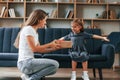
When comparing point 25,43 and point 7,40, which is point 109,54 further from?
point 7,40

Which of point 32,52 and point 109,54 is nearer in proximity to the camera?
point 32,52

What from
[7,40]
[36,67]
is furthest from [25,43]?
[7,40]

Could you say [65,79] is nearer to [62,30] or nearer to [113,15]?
[62,30]

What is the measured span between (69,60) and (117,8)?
2.84 meters

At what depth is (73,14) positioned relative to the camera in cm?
598

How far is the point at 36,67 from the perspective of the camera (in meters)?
2.79

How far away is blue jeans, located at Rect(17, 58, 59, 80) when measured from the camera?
276cm

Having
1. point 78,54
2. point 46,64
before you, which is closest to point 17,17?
point 78,54

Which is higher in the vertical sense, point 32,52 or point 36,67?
point 32,52

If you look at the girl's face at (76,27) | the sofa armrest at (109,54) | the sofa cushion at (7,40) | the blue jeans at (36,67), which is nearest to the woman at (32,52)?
the blue jeans at (36,67)

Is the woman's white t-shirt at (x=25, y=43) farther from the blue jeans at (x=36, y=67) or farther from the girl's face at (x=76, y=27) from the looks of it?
the girl's face at (x=76, y=27)

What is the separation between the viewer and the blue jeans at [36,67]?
2.76m

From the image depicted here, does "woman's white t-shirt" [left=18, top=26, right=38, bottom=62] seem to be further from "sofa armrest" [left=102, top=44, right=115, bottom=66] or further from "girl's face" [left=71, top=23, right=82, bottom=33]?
"sofa armrest" [left=102, top=44, right=115, bottom=66]

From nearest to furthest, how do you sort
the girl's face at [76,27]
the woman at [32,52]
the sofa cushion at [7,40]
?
the woman at [32,52]
the girl's face at [76,27]
the sofa cushion at [7,40]
